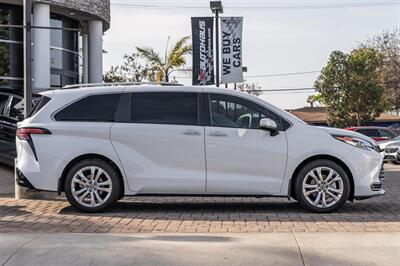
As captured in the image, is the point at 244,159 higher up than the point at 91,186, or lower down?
higher up

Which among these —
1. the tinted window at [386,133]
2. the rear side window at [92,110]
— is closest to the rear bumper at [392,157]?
the tinted window at [386,133]

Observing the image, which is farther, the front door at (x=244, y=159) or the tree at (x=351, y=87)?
the tree at (x=351, y=87)

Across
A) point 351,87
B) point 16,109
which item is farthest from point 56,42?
point 351,87

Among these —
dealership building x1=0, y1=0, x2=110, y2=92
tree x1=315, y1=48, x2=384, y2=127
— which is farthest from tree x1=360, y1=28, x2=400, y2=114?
dealership building x1=0, y1=0, x2=110, y2=92

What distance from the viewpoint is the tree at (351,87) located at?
140 feet

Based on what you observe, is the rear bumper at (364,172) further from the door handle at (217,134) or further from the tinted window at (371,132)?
the tinted window at (371,132)

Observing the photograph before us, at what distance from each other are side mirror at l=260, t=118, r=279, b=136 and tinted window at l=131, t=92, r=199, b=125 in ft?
3.04

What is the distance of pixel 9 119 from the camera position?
1298 cm

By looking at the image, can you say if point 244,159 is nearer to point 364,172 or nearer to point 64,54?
point 364,172

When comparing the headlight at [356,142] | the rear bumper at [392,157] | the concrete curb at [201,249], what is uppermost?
the headlight at [356,142]

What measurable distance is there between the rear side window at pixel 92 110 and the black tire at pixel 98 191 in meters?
0.63

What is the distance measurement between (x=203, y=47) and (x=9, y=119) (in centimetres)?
888

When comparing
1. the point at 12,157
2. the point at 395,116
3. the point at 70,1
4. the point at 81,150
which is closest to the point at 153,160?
the point at 81,150

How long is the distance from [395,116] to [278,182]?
186 feet
